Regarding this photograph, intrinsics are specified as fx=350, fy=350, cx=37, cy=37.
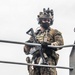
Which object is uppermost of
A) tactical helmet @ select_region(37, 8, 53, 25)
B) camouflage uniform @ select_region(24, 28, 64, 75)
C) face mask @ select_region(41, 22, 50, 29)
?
tactical helmet @ select_region(37, 8, 53, 25)

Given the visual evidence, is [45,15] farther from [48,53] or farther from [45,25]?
[48,53]

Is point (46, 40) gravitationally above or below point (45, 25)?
below

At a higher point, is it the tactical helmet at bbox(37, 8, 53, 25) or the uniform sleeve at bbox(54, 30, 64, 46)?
the tactical helmet at bbox(37, 8, 53, 25)

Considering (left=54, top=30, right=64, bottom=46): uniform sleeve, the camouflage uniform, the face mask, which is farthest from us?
the face mask

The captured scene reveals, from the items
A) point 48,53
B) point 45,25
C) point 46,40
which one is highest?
point 45,25

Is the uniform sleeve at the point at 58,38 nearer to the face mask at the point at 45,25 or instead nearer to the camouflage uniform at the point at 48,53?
the camouflage uniform at the point at 48,53

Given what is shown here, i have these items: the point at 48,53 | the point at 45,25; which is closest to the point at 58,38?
the point at 45,25

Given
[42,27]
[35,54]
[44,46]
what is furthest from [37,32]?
[44,46]

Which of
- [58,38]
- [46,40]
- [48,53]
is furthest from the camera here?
[46,40]

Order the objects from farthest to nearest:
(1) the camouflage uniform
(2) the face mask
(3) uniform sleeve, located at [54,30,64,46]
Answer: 1. (2) the face mask
2. (3) uniform sleeve, located at [54,30,64,46]
3. (1) the camouflage uniform

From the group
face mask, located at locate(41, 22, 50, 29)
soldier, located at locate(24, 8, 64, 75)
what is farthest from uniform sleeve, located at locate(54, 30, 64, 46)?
face mask, located at locate(41, 22, 50, 29)

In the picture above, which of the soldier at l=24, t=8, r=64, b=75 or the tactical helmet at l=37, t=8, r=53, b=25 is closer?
the soldier at l=24, t=8, r=64, b=75

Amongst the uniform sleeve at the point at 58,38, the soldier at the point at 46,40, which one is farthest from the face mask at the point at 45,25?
the uniform sleeve at the point at 58,38

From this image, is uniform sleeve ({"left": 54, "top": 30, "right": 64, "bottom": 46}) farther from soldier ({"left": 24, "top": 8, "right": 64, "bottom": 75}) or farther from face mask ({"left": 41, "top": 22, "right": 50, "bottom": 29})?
face mask ({"left": 41, "top": 22, "right": 50, "bottom": 29})
